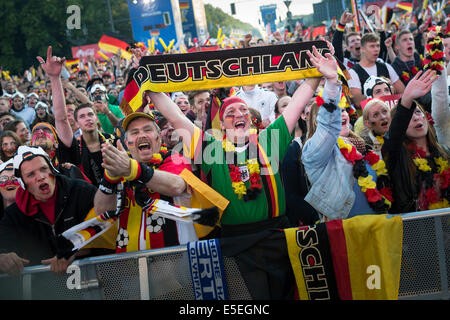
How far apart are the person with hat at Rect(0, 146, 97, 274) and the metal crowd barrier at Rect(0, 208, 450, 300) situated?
0.37 meters

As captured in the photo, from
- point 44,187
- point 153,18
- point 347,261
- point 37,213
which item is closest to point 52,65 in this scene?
point 44,187

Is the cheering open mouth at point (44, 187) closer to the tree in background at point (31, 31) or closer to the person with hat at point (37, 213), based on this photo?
the person with hat at point (37, 213)

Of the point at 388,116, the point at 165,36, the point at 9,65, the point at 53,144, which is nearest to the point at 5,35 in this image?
the point at 9,65

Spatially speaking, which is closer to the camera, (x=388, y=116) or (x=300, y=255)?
(x=300, y=255)

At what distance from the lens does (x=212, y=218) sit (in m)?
3.19

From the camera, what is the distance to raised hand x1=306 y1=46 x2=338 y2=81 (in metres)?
3.45

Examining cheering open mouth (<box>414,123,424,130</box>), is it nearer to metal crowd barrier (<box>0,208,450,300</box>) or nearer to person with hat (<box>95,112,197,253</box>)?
metal crowd barrier (<box>0,208,450,300</box>)

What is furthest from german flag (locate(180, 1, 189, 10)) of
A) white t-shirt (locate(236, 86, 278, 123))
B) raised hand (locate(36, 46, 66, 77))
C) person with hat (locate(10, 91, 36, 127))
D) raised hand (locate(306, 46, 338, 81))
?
raised hand (locate(306, 46, 338, 81))

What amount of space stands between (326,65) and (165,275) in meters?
1.83

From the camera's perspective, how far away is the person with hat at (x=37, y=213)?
3.42 meters
